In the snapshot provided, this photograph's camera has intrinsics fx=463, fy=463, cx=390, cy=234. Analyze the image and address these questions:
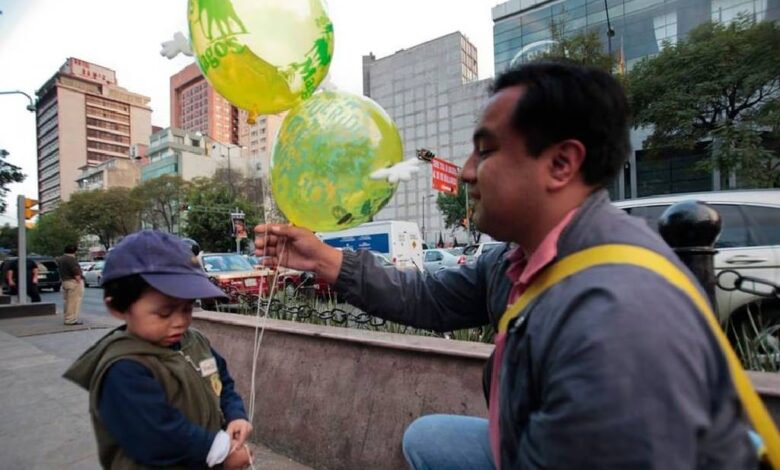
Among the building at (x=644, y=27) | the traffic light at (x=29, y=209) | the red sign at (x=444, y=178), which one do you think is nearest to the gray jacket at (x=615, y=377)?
the red sign at (x=444, y=178)

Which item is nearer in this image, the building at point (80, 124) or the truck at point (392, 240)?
the truck at point (392, 240)

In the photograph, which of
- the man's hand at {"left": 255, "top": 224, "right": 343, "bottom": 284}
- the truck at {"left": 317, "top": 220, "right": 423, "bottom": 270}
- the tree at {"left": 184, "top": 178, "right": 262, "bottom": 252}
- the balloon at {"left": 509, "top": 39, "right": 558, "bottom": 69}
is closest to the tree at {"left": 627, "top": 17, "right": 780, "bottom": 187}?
the truck at {"left": 317, "top": 220, "right": 423, "bottom": 270}

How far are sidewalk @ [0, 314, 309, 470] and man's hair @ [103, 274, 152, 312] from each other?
Answer: 1842mm

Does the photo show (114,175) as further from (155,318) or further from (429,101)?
(155,318)

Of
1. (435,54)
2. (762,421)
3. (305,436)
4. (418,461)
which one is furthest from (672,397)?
(435,54)

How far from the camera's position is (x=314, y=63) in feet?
6.64

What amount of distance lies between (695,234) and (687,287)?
4.48ft

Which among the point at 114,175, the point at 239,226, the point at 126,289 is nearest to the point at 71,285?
the point at 126,289

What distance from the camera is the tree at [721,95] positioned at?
16.6 meters

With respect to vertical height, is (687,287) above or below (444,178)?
below

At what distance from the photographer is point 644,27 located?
102 feet

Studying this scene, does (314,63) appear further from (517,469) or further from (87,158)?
(87,158)

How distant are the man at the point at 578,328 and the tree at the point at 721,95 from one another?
61.7ft

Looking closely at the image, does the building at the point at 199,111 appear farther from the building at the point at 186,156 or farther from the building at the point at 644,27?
the building at the point at 644,27
